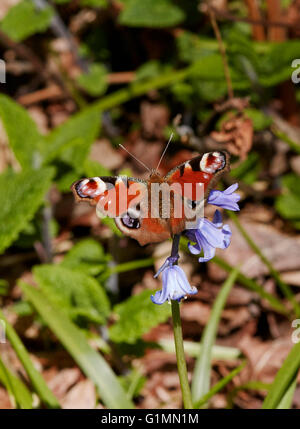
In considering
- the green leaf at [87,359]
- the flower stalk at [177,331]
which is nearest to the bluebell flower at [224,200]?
the flower stalk at [177,331]

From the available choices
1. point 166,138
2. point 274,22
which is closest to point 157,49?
point 166,138

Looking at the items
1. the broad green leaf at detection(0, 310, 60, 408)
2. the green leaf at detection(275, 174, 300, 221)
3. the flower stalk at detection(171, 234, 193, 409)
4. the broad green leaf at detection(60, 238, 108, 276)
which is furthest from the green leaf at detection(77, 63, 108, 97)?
the flower stalk at detection(171, 234, 193, 409)

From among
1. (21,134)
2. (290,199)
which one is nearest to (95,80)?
(21,134)

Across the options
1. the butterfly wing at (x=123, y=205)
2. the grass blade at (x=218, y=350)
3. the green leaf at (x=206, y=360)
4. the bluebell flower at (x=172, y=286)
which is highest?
the butterfly wing at (x=123, y=205)

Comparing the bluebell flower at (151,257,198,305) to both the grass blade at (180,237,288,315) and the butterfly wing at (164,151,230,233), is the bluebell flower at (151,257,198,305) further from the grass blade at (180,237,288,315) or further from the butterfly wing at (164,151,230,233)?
the grass blade at (180,237,288,315)

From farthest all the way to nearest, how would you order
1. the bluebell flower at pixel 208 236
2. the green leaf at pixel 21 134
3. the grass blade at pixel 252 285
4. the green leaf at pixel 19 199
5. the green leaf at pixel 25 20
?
the green leaf at pixel 25 20, the green leaf at pixel 21 134, the grass blade at pixel 252 285, the green leaf at pixel 19 199, the bluebell flower at pixel 208 236

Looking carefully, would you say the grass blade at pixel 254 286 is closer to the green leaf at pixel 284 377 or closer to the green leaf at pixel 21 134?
the green leaf at pixel 284 377
